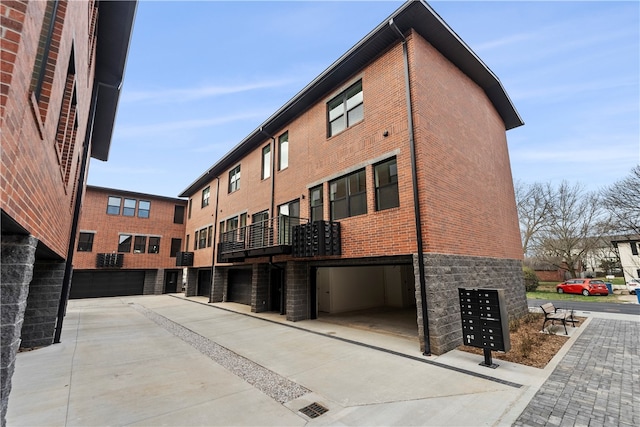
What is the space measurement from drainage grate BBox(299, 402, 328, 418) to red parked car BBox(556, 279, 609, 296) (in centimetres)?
2981

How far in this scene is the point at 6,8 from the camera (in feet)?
6.12

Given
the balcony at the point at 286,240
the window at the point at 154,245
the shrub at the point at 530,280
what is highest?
the window at the point at 154,245

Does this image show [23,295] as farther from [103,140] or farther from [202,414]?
[103,140]

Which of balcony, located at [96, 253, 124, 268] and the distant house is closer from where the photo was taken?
balcony, located at [96, 253, 124, 268]

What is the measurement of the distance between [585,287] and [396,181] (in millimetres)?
26170

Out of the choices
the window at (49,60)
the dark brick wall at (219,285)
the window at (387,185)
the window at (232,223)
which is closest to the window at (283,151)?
the window at (232,223)

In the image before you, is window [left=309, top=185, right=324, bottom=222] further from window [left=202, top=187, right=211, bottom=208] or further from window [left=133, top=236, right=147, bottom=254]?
window [left=133, top=236, right=147, bottom=254]

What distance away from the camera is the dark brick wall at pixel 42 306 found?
28.2ft

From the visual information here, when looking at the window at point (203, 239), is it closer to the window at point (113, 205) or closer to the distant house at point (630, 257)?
the window at point (113, 205)

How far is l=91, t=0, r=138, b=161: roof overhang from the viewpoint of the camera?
7293 mm

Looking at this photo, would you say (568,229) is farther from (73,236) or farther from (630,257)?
(73,236)

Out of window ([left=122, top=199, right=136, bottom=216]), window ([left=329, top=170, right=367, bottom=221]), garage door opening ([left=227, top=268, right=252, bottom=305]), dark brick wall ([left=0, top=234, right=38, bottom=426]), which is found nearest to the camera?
dark brick wall ([left=0, top=234, right=38, bottom=426])

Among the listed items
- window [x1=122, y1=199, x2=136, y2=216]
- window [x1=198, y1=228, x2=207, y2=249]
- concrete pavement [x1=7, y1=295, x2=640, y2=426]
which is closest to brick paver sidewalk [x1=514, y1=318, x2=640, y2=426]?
concrete pavement [x1=7, y1=295, x2=640, y2=426]

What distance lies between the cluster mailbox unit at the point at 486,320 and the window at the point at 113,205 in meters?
31.1
